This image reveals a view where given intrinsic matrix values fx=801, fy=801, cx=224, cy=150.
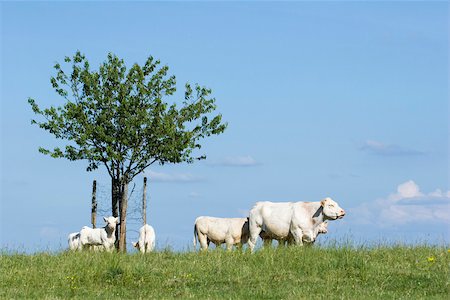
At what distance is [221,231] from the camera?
89.0 ft

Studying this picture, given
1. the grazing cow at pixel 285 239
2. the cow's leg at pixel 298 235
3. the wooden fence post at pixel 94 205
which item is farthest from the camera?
the wooden fence post at pixel 94 205

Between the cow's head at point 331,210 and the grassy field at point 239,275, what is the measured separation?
9.00ft

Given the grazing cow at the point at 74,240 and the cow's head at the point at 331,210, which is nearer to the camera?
the cow's head at the point at 331,210

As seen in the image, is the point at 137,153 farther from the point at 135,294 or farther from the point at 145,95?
the point at 135,294

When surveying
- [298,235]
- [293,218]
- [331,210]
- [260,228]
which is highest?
[331,210]

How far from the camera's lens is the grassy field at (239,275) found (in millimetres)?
17594

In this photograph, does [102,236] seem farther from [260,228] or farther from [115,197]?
[260,228]

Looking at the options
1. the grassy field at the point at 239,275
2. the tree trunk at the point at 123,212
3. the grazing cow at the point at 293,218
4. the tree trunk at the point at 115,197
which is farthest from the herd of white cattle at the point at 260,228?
the tree trunk at the point at 115,197

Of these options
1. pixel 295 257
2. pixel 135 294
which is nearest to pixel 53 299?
pixel 135 294

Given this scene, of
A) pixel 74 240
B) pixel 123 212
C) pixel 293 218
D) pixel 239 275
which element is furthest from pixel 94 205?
pixel 239 275

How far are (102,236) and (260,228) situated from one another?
5761mm

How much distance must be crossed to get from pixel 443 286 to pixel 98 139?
17265mm

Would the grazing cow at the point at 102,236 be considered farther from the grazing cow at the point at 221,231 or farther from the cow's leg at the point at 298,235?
the cow's leg at the point at 298,235

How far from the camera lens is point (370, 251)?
2236 centimetres
